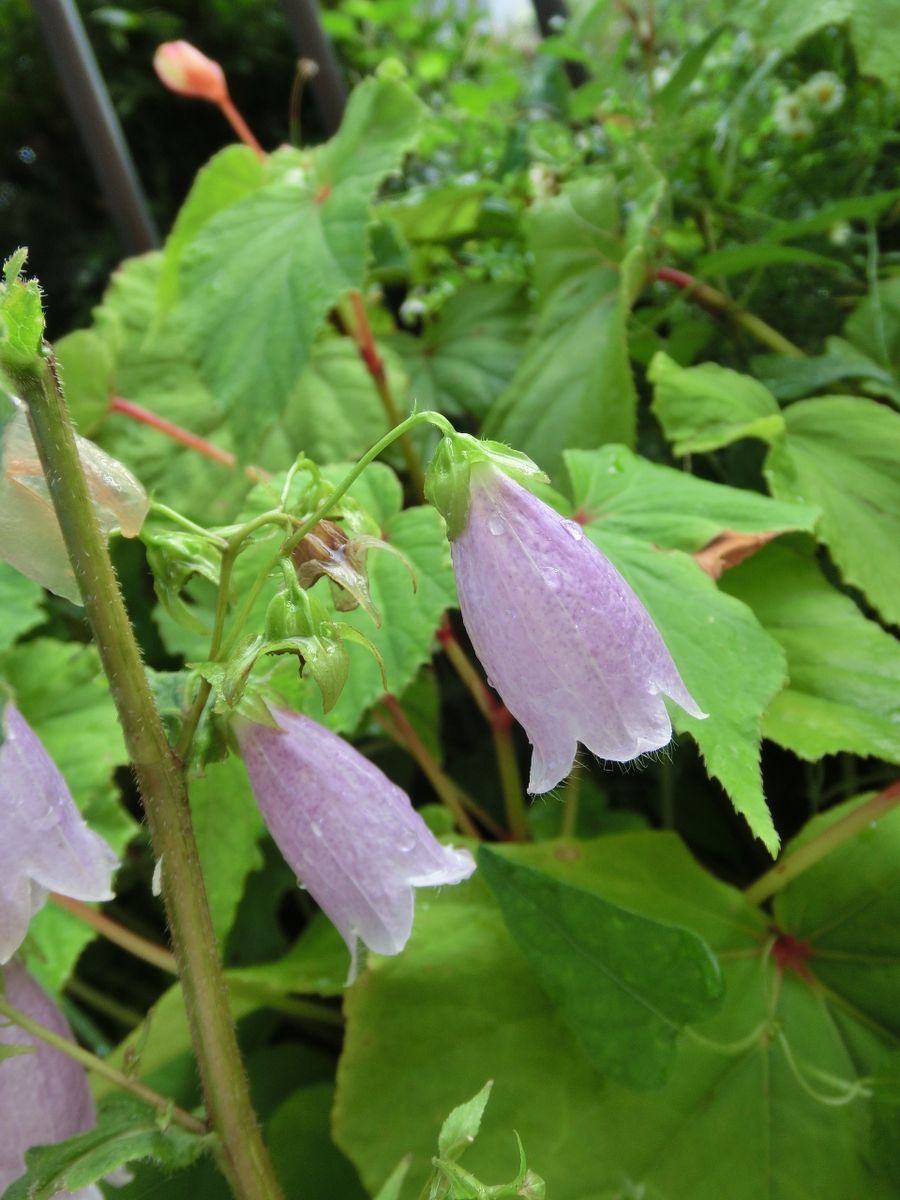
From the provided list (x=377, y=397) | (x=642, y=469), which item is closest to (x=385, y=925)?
(x=642, y=469)

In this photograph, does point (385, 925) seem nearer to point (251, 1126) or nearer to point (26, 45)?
point (251, 1126)

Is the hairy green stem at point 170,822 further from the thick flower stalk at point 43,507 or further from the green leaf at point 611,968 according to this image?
the green leaf at point 611,968

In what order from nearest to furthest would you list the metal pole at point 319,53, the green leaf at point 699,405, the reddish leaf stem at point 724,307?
1. the green leaf at point 699,405
2. the reddish leaf stem at point 724,307
3. the metal pole at point 319,53

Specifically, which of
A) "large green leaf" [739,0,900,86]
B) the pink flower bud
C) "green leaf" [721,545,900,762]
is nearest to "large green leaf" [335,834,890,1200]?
"green leaf" [721,545,900,762]

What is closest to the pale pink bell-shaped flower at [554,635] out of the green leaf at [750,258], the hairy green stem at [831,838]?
the hairy green stem at [831,838]

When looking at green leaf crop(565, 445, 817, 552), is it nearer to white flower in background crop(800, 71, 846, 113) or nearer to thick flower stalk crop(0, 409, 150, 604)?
thick flower stalk crop(0, 409, 150, 604)
